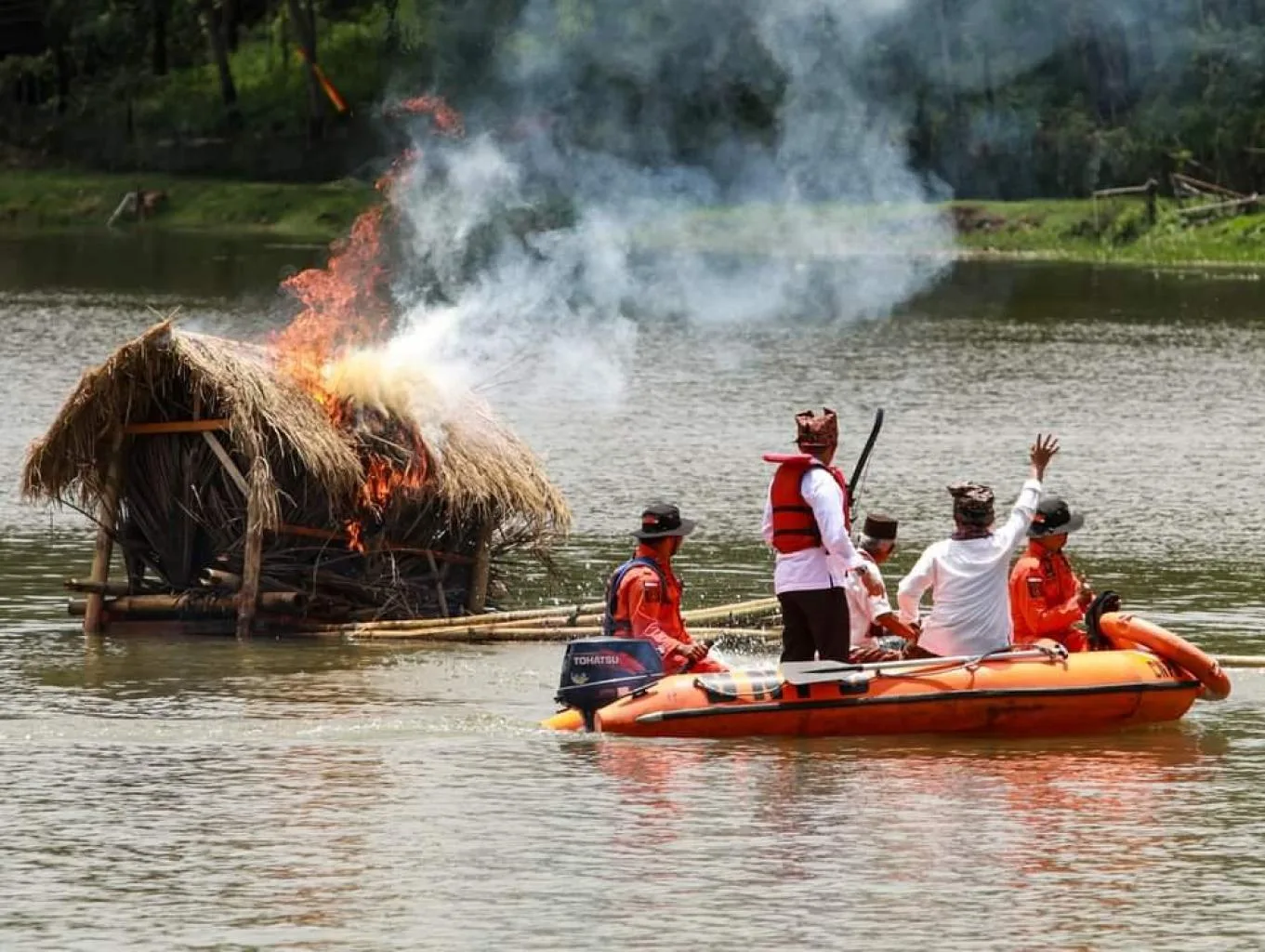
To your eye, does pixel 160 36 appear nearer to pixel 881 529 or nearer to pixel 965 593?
pixel 881 529

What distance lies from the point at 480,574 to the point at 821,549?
5.71m

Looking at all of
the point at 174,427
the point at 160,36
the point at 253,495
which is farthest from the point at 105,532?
the point at 160,36

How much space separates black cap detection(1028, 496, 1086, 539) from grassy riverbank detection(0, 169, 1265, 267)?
78.9ft

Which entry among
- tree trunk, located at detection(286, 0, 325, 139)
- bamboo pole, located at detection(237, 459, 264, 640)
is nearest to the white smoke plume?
bamboo pole, located at detection(237, 459, 264, 640)

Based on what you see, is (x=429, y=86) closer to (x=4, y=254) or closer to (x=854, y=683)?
(x=4, y=254)

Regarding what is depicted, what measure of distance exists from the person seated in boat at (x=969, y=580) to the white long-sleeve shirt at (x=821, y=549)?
519 millimetres

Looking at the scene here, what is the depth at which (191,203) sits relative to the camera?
77688 millimetres

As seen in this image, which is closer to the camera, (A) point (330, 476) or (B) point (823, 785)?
(B) point (823, 785)

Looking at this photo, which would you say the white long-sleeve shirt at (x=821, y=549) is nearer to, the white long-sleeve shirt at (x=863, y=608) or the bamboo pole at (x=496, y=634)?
the white long-sleeve shirt at (x=863, y=608)

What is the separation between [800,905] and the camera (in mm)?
13617

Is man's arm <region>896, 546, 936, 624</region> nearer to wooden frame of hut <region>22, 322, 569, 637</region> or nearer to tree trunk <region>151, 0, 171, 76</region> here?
wooden frame of hut <region>22, 322, 569, 637</region>

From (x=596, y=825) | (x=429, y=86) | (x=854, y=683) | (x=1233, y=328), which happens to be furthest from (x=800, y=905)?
(x=429, y=86)

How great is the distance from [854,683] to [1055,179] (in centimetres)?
5141

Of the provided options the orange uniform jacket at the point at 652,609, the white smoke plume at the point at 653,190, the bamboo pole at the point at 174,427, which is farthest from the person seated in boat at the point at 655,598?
the white smoke plume at the point at 653,190
